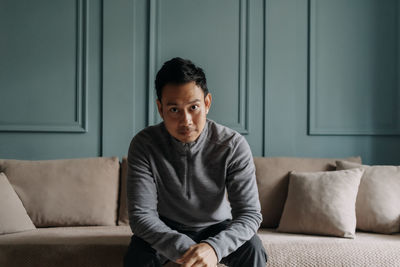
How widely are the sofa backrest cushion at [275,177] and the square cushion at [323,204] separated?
110 mm

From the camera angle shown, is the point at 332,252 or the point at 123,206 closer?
the point at 332,252

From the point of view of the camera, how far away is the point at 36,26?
2.69m

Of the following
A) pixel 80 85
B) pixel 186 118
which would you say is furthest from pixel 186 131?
pixel 80 85

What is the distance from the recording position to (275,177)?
238cm

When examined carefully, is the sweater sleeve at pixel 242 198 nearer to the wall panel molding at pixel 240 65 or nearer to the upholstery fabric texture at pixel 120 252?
the upholstery fabric texture at pixel 120 252

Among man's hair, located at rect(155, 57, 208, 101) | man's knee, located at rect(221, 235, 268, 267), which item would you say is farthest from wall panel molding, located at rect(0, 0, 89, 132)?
man's knee, located at rect(221, 235, 268, 267)

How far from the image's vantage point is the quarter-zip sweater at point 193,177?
1.58m

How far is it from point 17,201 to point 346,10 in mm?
2444

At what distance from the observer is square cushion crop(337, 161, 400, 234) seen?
2.12 meters

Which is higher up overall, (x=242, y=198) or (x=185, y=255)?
(x=242, y=198)

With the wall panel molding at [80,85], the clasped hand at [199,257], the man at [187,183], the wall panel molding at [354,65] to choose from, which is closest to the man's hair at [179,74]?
the man at [187,183]

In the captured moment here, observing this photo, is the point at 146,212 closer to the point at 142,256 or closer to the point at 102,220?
the point at 142,256

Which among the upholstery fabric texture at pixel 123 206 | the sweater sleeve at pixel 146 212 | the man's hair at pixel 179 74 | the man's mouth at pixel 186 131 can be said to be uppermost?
the man's hair at pixel 179 74

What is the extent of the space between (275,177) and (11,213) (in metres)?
1.48
